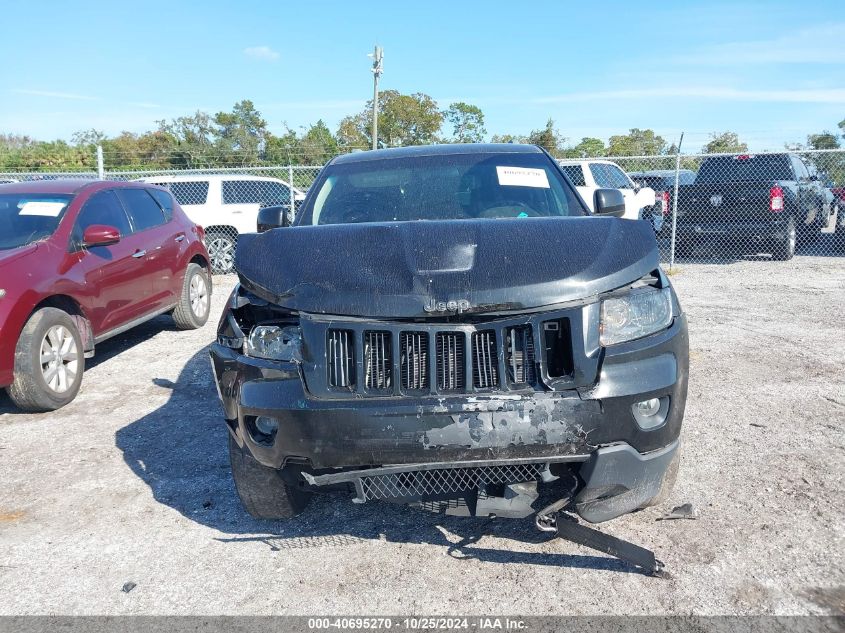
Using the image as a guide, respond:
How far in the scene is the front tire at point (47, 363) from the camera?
4812 mm

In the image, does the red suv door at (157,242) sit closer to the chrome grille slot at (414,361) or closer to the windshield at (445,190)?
the windshield at (445,190)

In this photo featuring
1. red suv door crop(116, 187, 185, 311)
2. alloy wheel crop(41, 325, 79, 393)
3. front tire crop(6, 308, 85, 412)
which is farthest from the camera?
red suv door crop(116, 187, 185, 311)

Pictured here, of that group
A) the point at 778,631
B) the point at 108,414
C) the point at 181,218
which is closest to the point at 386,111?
the point at 181,218

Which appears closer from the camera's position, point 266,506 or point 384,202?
point 266,506

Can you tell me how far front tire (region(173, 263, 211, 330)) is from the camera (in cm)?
761

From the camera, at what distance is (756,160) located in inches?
468

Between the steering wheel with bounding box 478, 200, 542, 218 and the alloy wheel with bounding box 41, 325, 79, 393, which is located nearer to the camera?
the steering wheel with bounding box 478, 200, 542, 218

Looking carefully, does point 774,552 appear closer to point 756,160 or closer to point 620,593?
point 620,593

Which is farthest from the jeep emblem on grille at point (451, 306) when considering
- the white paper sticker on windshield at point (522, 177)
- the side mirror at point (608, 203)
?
the side mirror at point (608, 203)

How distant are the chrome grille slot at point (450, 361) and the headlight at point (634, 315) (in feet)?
1.73

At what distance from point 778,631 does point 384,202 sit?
269cm

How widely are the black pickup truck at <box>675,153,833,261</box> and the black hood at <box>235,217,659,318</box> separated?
9.59 m

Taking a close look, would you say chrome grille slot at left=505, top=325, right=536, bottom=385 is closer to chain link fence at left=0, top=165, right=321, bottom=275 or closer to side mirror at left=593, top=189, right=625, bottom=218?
side mirror at left=593, top=189, right=625, bottom=218

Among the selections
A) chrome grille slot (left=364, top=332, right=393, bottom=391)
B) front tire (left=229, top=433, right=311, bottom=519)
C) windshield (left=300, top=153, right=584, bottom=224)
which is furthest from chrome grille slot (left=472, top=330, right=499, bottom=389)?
windshield (left=300, top=153, right=584, bottom=224)
